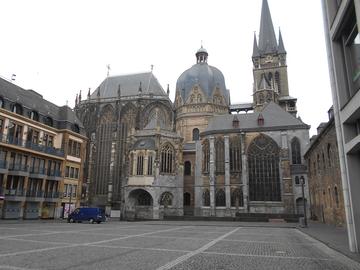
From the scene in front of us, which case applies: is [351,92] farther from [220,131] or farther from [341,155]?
[220,131]

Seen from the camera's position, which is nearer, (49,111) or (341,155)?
(341,155)

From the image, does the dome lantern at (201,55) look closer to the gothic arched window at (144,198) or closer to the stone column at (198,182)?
the stone column at (198,182)

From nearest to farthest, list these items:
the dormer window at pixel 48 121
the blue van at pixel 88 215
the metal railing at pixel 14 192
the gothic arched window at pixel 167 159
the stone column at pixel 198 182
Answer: the metal railing at pixel 14 192 < the blue van at pixel 88 215 < the dormer window at pixel 48 121 < the stone column at pixel 198 182 < the gothic arched window at pixel 167 159

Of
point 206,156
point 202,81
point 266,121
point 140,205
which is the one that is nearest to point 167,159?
point 206,156

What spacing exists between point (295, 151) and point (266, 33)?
3668 cm

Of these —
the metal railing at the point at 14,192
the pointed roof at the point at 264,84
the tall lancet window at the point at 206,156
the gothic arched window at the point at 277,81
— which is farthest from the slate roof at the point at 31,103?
the gothic arched window at the point at 277,81

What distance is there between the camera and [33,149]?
32.6 m

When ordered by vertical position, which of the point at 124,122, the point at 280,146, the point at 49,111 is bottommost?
the point at 280,146

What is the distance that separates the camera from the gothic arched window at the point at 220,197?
42.8 metres

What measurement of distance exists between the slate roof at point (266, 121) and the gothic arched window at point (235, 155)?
1854 millimetres

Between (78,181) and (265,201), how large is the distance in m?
24.0

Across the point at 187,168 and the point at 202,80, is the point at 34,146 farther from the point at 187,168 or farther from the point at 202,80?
the point at 202,80

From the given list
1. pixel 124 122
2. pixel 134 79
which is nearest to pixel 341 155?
pixel 124 122

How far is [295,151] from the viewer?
138ft
